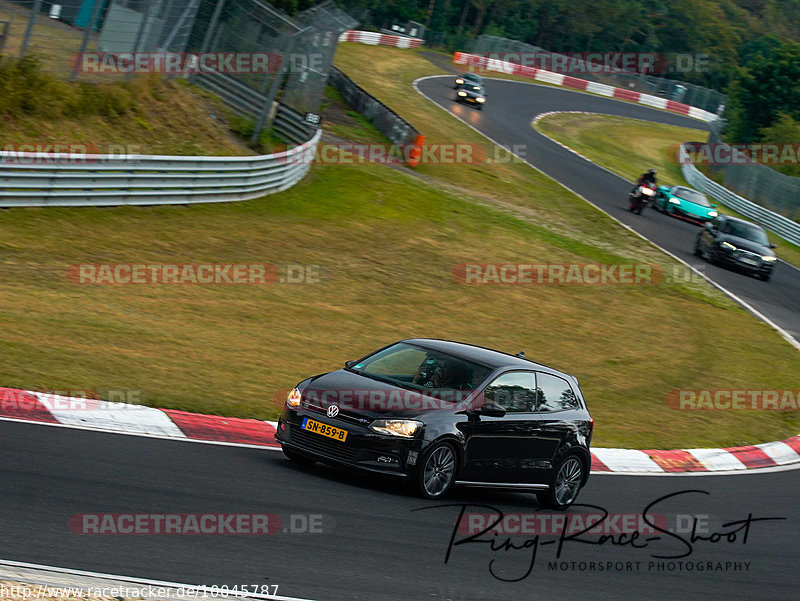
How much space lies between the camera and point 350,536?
293 inches

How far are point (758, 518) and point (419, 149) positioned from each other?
2340 cm

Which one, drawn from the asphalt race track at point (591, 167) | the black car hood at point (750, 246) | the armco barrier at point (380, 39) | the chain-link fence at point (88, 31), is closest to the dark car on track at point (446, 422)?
the chain-link fence at point (88, 31)

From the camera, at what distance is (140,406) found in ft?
34.4

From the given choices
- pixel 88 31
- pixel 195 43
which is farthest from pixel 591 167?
pixel 88 31

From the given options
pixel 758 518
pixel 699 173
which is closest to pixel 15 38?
pixel 758 518

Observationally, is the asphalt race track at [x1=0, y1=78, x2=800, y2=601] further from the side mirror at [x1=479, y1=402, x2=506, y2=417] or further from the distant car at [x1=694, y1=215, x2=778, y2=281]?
the distant car at [x1=694, y1=215, x2=778, y2=281]

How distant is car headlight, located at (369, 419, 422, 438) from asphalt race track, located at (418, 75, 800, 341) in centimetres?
1711

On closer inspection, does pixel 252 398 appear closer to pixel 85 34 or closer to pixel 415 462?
pixel 415 462

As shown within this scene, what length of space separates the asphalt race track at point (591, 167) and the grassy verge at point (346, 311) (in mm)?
1682

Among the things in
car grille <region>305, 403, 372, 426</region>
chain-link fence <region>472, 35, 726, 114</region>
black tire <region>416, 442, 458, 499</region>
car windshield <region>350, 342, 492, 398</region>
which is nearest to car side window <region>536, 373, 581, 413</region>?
car windshield <region>350, 342, 492, 398</region>

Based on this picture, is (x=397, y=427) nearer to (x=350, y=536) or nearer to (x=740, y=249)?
(x=350, y=536)

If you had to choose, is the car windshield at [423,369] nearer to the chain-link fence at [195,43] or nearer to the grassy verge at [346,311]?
the grassy verge at [346,311]

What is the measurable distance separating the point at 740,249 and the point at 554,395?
64.7 feet

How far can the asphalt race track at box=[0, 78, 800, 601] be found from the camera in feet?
20.8
